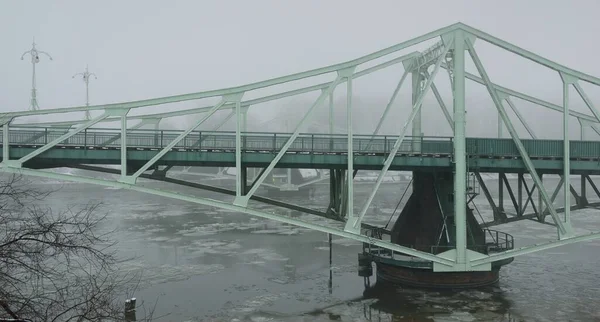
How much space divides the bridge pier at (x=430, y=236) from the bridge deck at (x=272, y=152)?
8.83 ft

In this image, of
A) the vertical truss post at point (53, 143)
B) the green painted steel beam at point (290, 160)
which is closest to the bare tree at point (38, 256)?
the vertical truss post at point (53, 143)

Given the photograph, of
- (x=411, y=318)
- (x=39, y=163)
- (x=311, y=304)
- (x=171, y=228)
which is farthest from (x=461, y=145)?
(x=171, y=228)

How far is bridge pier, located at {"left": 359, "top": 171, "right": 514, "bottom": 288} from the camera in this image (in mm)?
27188

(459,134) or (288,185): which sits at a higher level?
(459,134)

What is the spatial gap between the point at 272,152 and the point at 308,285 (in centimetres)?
940

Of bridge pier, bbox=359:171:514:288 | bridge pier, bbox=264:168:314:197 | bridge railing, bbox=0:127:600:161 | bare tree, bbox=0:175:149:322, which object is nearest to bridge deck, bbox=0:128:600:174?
bridge railing, bbox=0:127:600:161

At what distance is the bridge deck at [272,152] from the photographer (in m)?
23.5

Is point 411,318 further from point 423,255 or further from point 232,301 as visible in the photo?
point 232,301

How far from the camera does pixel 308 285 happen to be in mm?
29484

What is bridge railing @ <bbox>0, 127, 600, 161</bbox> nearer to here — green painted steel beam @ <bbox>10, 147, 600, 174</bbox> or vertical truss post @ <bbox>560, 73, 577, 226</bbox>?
green painted steel beam @ <bbox>10, 147, 600, 174</bbox>

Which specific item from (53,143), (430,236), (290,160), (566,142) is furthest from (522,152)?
(53,143)

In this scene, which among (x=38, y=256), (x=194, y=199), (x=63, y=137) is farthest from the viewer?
(x=194, y=199)

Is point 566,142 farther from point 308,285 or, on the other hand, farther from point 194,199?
point 194,199

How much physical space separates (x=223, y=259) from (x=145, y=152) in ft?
49.9
